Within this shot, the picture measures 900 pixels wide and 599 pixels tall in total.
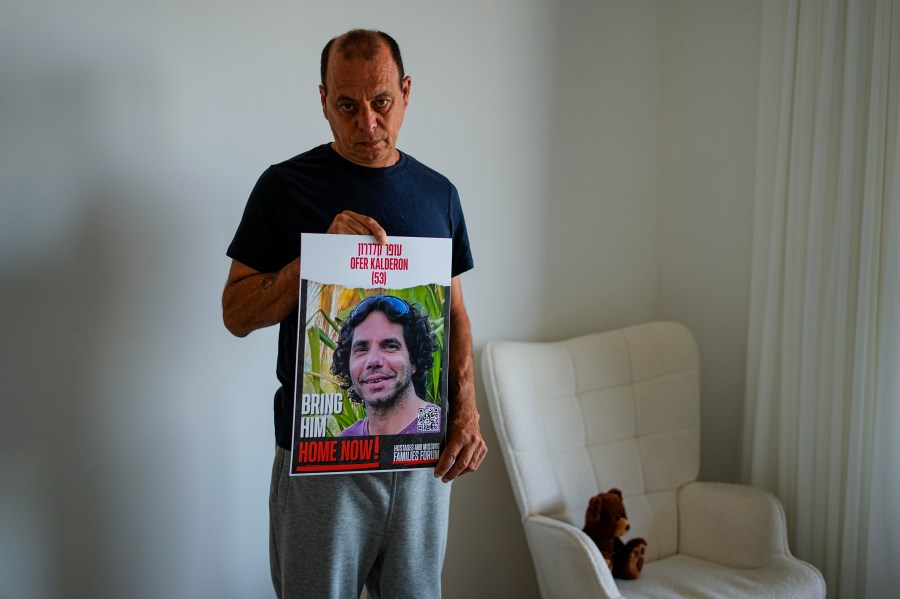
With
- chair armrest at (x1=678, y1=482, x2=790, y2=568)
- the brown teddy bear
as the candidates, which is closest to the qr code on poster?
the brown teddy bear

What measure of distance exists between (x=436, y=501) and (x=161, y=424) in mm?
685

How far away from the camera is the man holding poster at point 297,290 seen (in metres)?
1.35

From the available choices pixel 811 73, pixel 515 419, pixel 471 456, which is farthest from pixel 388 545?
pixel 811 73

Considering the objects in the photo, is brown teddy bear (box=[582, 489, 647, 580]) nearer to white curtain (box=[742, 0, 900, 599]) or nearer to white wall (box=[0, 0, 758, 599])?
white wall (box=[0, 0, 758, 599])

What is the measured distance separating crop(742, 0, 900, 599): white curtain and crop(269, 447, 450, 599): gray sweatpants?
1.20 meters

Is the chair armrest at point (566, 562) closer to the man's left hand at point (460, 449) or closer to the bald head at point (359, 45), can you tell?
the man's left hand at point (460, 449)

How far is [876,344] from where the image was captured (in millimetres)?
2055

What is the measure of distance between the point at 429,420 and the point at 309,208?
42cm

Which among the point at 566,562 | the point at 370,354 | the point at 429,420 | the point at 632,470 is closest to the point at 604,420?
the point at 632,470

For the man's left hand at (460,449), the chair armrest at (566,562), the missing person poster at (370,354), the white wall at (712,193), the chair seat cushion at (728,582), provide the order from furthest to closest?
1. the white wall at (712,193)
2. the chair seat cushion at (728,582)
3. the chair armrest at (566,562)
4. the man's left hand at (460,449)
5. the missing person poster at (370,354)

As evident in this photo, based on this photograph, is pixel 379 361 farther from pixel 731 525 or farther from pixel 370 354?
pixel 731 525

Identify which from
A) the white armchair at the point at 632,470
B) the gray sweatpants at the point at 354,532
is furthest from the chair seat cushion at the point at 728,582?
the gray sweatpants at the point at 354,532

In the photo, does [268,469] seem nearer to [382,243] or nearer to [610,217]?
[382,243]

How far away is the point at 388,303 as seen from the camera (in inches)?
52.9
